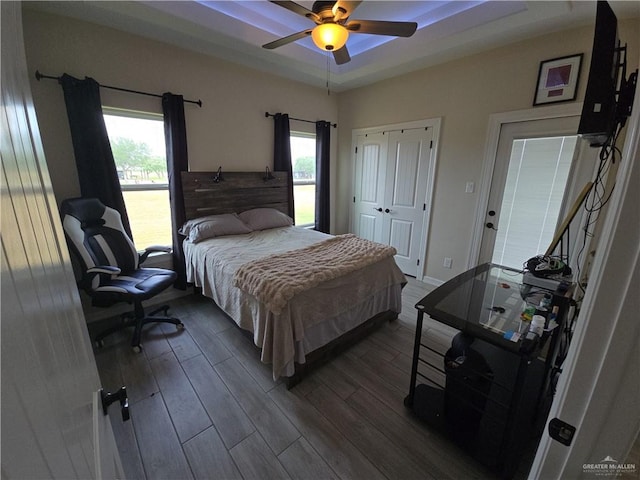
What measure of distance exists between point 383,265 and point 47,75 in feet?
10.8

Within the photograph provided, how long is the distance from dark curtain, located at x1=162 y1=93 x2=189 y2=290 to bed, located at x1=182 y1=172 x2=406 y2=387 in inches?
3.4

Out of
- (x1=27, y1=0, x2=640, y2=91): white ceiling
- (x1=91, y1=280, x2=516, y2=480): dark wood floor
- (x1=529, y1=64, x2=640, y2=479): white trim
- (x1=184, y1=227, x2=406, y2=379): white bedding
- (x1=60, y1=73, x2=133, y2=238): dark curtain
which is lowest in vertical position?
(x1=91, y1=280, x2=516, y2=480): dark wood floor

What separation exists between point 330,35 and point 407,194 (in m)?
2.37

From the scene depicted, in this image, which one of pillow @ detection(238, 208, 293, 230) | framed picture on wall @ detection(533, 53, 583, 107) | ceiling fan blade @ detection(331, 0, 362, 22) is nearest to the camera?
ceiling fan blade @ detection(331, 0, 362, 22)

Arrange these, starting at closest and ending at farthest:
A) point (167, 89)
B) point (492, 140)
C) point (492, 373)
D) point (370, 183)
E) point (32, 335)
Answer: point (32, 335)
point (492, 373)
point (167, 89)
point (492, 140)
point (370, 183)

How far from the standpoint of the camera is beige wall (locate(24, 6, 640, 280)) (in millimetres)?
2242

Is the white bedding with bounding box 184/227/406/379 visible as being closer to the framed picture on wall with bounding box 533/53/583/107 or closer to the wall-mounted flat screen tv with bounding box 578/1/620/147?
the wall-mounted flat screen tv with bounding box 578/1/620/147

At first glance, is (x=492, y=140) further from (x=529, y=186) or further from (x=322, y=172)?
(x=322, y=172)

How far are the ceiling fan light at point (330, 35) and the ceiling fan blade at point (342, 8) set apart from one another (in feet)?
0.16

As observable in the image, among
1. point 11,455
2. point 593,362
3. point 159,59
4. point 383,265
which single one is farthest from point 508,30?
point 11,455

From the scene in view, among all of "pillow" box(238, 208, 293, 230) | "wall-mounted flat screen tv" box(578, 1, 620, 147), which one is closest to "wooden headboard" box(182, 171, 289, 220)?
"pillow" box(238, 208, 293, 230)

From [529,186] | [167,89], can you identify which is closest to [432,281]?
[529,186]

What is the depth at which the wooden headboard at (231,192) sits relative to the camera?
9.88ft

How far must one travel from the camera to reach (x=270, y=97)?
3572 mm
